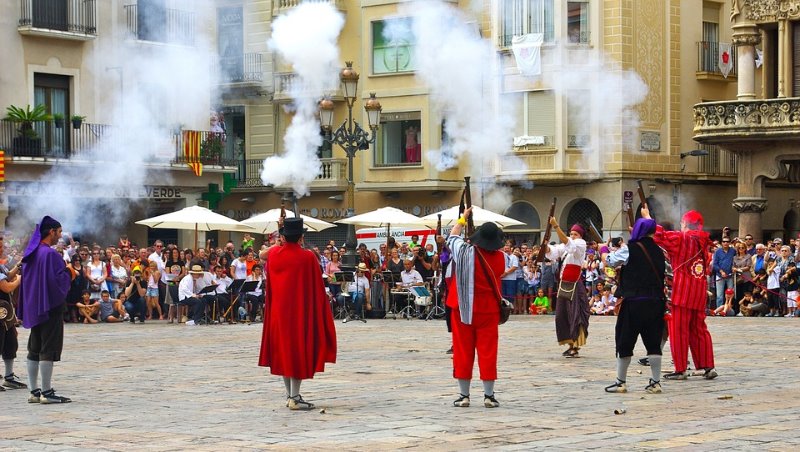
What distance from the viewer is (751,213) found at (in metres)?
38.5

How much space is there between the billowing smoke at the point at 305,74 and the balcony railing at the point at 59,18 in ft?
16.4

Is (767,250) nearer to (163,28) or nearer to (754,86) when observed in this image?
(754,86)

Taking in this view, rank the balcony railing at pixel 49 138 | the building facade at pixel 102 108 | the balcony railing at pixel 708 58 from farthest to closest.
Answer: the balcony railing at pixel 708 58 → the building facade at pixel 102 108 → the balcony railing at pixel 49 138

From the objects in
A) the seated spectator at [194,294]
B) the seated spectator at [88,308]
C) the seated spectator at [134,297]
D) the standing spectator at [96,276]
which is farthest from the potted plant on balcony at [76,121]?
the seated spectator at [194,294]

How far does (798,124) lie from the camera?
3716 centimetres

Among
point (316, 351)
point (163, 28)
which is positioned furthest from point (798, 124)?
point (316, 351)

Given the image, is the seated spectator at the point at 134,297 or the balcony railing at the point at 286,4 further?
the balcony railing at the point at 286,4

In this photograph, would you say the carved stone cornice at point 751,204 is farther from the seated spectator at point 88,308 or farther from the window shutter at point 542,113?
the seated spectator at point 88,308

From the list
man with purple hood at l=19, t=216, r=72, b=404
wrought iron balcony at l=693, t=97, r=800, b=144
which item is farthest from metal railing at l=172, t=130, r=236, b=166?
man with purple hood at l=19, t=216, r=72, b=404

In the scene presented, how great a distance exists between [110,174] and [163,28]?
4551 mm

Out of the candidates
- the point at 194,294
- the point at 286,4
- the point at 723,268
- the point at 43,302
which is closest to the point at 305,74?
the point at 286,4

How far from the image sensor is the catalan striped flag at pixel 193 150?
134 feet

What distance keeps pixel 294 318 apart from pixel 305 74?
2860cm

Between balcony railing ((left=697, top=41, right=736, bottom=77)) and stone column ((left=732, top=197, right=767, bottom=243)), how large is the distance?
218 inches
